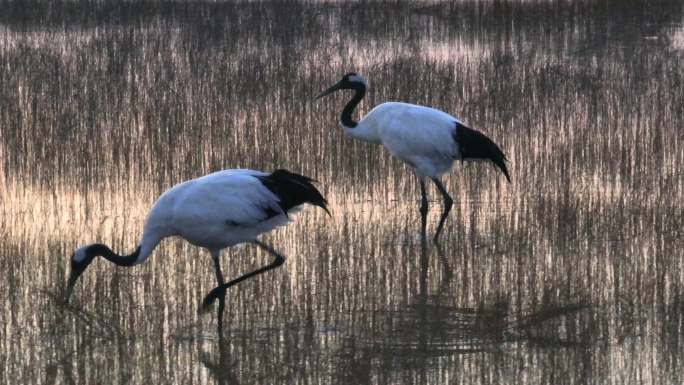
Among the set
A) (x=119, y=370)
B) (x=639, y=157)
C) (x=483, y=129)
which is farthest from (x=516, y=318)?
(x=483, y=129)

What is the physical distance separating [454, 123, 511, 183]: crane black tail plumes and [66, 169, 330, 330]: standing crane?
213 centimetres

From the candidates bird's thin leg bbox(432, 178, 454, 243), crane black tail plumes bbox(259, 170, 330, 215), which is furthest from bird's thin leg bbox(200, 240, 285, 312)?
bird's thin leg bbox(432, 178, 454, 243)

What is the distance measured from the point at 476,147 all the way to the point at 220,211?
2687mm

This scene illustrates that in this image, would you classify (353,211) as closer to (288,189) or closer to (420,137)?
(420,137)

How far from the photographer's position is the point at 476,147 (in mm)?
8914

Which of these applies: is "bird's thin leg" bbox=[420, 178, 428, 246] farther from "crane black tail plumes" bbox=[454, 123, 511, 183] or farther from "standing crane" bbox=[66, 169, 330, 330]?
"standing crane" bbox=[66, 169, 330, 330]

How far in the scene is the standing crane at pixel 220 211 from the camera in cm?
670

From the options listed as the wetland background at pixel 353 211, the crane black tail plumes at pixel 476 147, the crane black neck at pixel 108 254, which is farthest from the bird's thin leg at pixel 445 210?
the crane black neck at pixel 108 254

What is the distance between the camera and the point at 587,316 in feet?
21.8

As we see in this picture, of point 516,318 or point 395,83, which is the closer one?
point 516,318

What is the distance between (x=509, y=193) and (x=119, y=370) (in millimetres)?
4226

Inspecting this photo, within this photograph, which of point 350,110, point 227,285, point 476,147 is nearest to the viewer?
point 227,285

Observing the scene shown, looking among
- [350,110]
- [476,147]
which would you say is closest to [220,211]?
[476,147]

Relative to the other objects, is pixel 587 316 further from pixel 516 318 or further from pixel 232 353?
pixel 232 353
